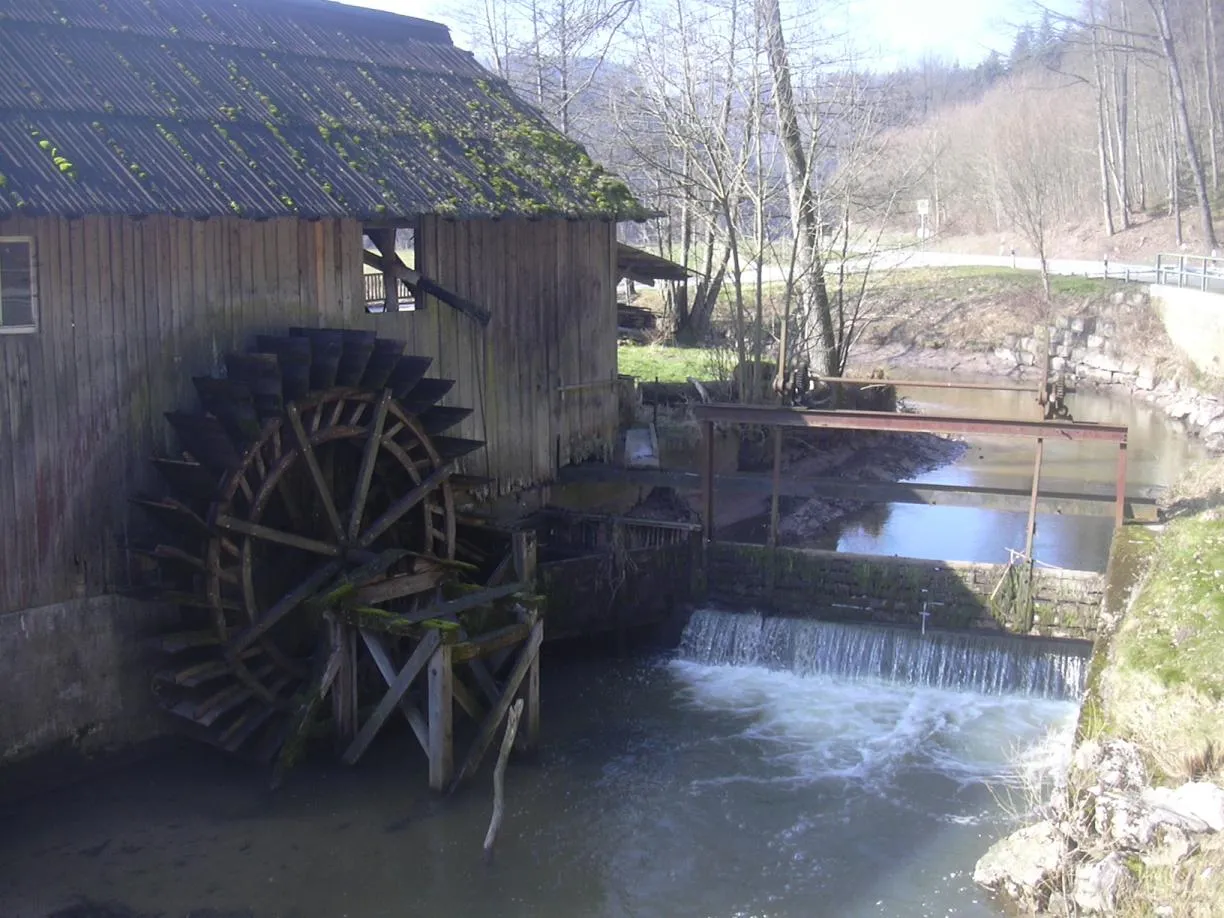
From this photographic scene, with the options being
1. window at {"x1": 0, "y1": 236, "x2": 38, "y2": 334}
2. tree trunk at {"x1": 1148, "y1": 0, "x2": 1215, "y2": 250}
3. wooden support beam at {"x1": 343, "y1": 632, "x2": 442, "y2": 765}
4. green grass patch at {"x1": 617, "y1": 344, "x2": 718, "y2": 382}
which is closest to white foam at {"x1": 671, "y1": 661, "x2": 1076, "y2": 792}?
wooden support beam at {"x1": 343, "y1": 632, "x2": 442, "y2": 765}

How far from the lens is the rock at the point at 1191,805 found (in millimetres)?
6781

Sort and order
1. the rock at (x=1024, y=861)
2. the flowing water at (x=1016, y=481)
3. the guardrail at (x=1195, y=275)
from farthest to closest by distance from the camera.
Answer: the guardrail at (x=1195, y=275)
the flowing water at (x=1016, y=481)
the rock at (x=1024, y=861)

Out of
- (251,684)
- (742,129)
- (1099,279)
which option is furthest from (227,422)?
(1099,279)

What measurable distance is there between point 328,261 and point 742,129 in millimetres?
8793

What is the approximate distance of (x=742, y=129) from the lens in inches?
717

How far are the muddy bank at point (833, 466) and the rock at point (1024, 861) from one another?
305 inches

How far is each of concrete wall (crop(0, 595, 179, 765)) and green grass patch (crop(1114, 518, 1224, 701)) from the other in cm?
714

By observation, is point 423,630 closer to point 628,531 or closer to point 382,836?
point 382,836

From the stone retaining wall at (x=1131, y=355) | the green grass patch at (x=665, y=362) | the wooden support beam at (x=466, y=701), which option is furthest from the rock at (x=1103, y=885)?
the stone retaining wall at (x=1131, y=355)

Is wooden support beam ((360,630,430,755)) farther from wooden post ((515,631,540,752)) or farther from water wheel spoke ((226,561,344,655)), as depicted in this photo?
wooden post ((515,631,540,752))

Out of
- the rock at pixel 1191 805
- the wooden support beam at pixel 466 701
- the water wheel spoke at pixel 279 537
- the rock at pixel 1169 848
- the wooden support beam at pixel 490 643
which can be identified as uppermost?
the water wheel spoke at pixel 279 537

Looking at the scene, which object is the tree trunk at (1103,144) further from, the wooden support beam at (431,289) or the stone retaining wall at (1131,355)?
the wooden support beam at (431,289)

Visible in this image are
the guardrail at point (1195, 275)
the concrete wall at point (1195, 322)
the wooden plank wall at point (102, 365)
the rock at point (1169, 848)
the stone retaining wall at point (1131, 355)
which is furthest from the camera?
the guardrail at point (1195, 275)

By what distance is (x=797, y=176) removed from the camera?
60.9ft
